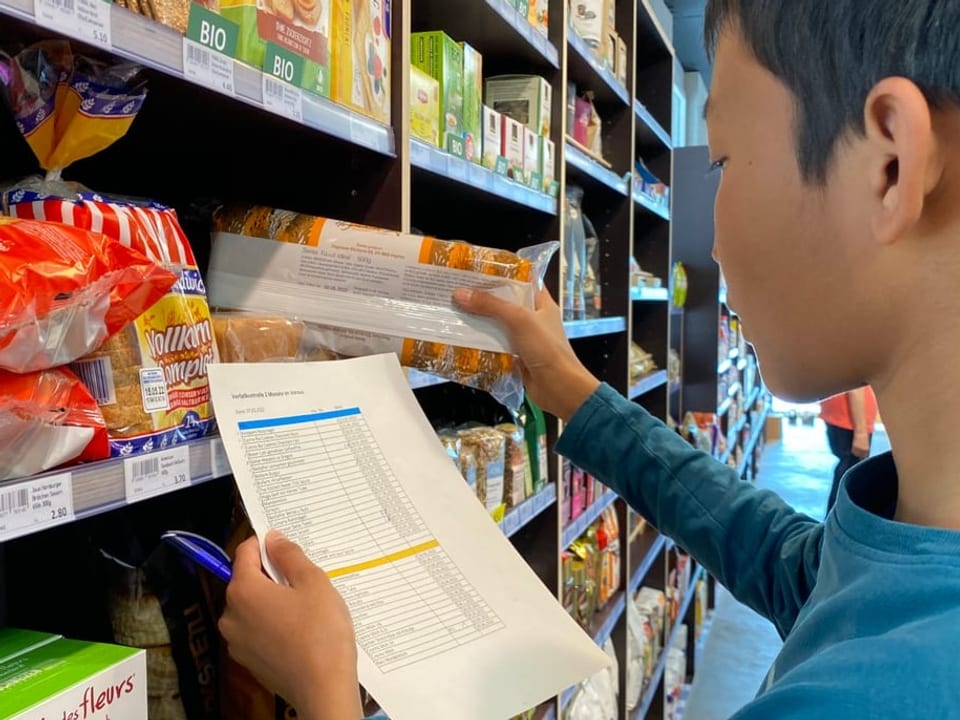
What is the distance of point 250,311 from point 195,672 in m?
0.41

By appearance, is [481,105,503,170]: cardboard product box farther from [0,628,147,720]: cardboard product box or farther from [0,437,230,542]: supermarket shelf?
[0,628,147,720]: cardboard product box

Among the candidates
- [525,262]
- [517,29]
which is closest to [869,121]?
[525,262]

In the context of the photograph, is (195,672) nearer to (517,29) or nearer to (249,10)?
(249,10)

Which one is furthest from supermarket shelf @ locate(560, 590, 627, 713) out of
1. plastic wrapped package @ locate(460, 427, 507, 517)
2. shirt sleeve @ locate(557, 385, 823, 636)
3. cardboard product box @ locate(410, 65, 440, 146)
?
cardboard product box @ locate(410, 65, 440, 146)

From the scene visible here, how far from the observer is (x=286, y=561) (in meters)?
0.71

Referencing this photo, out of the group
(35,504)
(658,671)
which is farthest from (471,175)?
(658,671)

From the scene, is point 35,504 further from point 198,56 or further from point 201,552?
point 198,56

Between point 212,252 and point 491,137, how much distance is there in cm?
62

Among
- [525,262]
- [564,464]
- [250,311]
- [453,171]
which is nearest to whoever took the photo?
[250,311]

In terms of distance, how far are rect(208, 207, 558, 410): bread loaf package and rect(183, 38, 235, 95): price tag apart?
257 mm

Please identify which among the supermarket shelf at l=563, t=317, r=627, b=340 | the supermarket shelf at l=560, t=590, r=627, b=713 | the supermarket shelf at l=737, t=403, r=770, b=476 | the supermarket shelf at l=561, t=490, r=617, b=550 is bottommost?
the supermarket shelf at l=737, t=403, r=770, b=476

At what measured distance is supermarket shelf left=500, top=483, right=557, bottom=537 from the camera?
1482 millimetres

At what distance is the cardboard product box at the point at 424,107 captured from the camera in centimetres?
117

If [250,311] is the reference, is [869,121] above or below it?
above
